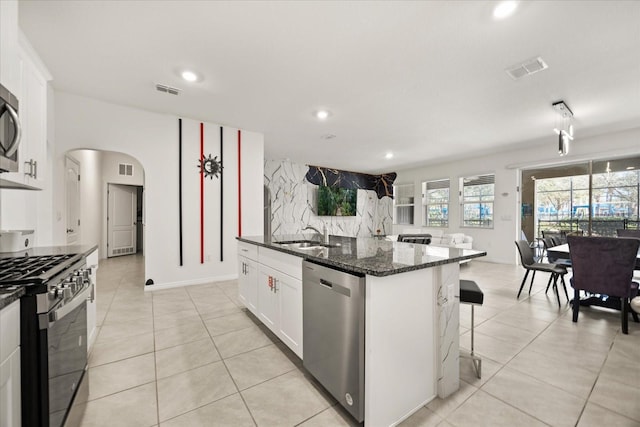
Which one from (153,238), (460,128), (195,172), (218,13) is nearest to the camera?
(218,13)

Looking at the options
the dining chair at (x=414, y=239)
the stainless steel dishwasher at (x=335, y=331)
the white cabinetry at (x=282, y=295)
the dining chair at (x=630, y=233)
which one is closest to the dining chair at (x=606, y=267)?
the dining chair at (x=630, y=233)

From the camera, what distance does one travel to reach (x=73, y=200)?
193 inches

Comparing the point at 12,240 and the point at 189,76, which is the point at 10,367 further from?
the point at 189,76

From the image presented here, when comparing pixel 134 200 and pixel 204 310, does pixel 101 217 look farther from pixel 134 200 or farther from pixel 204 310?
pixel 204 310

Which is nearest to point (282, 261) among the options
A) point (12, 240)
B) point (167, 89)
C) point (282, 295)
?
point (282, 295)

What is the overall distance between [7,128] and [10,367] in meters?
1.16

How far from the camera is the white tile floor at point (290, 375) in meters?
1.51

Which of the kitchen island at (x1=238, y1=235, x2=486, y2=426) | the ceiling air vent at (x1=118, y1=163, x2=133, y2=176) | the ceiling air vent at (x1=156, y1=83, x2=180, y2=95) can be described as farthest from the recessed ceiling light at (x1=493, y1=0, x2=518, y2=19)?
the ceiling air vent at (x1=118, y1=163, x2=133, y2=176)

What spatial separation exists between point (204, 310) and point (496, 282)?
4.67 meters

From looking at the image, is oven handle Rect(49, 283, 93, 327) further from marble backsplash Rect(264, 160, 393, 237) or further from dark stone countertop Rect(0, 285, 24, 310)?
marble backsplash Rect(264, 160, 393, 237)

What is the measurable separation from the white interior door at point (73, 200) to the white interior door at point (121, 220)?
75.7 inches

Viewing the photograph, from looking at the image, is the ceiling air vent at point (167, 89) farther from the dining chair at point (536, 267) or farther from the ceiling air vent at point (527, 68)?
the dining chair at point (536, 267)

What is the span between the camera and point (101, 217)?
6.77 m

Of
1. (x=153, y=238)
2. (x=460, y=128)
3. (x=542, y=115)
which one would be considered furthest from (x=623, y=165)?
(x=153, y=238)
